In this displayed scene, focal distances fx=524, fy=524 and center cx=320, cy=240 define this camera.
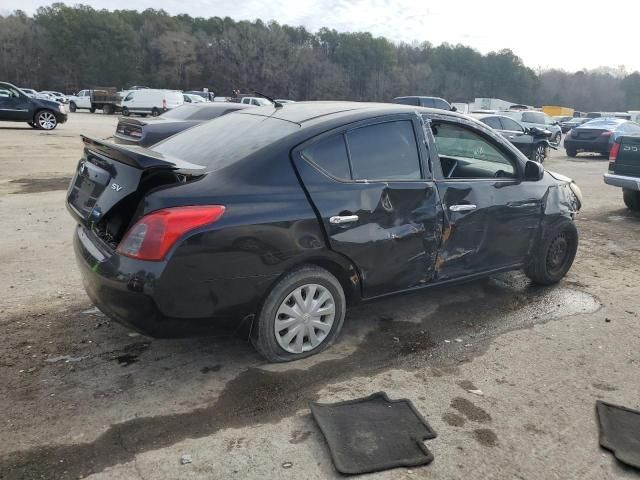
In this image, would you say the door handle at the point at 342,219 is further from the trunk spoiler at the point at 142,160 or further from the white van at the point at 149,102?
the white van at the point at 149,102

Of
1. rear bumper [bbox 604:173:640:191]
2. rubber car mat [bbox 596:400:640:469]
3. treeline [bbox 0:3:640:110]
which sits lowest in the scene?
rubber car mat [bbox 596:400:640:469]

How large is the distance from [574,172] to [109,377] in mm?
14806

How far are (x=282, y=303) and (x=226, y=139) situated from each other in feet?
4.06

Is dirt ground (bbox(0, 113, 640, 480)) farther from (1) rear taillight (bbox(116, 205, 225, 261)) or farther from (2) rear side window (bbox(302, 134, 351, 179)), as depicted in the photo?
(2) rear side window (bbox(302, 134, 351, 179))

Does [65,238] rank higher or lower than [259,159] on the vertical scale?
lower

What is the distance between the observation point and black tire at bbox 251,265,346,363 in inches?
128

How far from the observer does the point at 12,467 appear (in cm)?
244

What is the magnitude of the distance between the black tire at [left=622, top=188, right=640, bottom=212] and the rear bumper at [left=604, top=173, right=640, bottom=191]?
473mm

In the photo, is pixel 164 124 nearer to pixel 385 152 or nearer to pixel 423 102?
pixel 385 152

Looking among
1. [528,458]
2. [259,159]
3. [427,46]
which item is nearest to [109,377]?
[259,159]

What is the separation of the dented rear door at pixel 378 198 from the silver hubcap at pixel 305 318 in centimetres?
32

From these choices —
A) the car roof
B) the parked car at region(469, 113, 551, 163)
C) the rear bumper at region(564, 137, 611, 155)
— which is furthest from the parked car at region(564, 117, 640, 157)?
the car roof

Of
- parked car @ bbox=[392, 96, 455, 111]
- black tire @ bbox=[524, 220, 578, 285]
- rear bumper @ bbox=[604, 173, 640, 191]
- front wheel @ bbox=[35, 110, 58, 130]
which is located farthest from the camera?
parked car @ bbox=[392, 96, 455, 111]

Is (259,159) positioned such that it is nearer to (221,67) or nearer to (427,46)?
(221,67)
